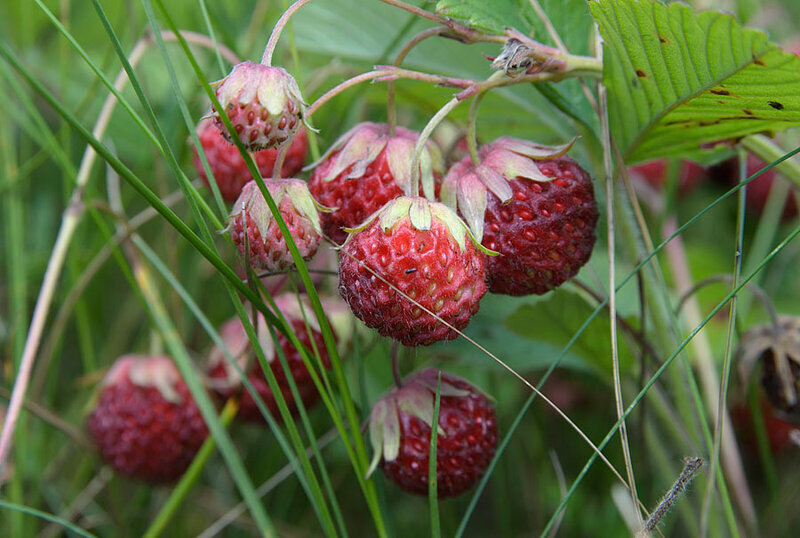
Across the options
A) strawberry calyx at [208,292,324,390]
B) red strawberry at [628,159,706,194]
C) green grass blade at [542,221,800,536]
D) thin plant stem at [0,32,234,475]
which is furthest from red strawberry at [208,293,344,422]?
red strawberry at [628,159,706,194]

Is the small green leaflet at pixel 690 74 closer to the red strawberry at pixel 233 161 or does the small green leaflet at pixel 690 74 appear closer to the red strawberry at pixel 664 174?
the red strawberry at pixel 233 161

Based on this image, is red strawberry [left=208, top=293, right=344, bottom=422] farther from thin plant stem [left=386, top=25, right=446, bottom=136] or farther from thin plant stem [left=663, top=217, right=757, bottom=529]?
thin plant stem [left=663, top=217, right=757, bottom=529]

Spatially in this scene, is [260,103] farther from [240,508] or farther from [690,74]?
[240,508]

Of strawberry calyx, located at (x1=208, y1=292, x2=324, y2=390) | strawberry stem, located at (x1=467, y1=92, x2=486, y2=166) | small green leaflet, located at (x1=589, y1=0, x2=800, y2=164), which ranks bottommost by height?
strawberry calyx, located at (x1=208, y1=292, x2=324, y2=390)

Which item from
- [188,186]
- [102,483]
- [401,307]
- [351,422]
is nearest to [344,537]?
[351,422]

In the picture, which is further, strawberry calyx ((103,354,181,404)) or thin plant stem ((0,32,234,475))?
strawberry calyx ((103,354,181,404))

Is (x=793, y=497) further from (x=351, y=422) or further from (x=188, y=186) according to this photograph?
(x=188, y=186)
